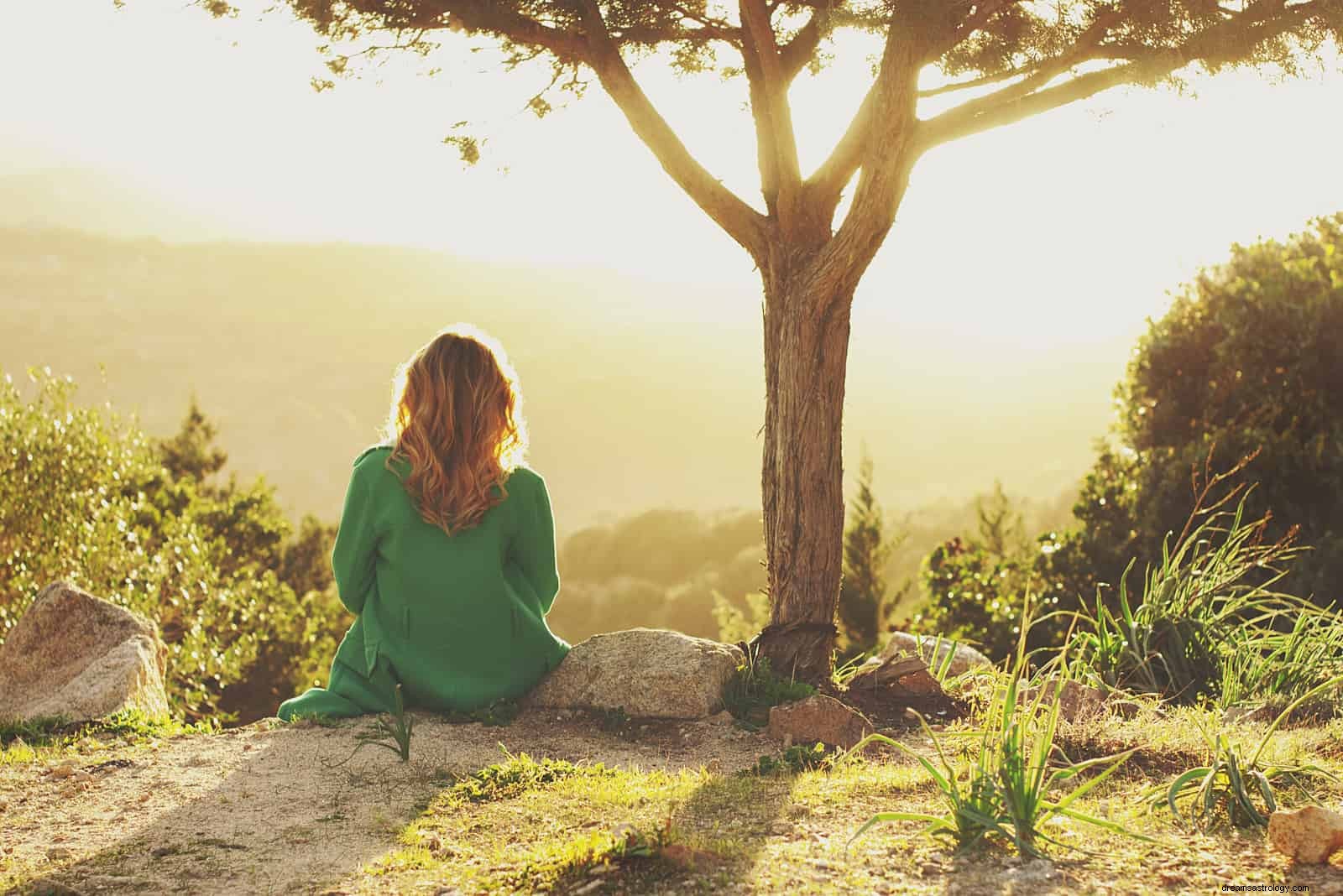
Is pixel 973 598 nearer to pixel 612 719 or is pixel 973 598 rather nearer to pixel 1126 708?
pixel 1126 708

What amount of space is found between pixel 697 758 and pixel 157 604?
24.7ft

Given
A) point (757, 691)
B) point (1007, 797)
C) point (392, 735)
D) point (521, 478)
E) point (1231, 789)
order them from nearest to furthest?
point (1007, 797), point (1231, 789), point (392, 735), point (521, 478), point (757, 691)

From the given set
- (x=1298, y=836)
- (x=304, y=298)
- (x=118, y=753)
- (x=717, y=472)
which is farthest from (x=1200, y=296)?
(x=304, y=298)

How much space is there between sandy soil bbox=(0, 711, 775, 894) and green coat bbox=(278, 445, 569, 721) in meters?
0.21

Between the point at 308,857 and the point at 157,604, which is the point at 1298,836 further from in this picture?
the point at 157,604

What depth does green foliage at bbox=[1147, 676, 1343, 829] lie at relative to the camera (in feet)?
10.7

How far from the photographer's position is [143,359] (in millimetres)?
63969

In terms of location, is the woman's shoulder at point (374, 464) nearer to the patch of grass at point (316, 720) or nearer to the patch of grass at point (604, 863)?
the patch of grass at point (316, 720)

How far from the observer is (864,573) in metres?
12.4

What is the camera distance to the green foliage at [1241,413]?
8.46 m

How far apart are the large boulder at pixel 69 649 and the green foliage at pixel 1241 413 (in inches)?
279

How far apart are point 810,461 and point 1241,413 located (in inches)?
189

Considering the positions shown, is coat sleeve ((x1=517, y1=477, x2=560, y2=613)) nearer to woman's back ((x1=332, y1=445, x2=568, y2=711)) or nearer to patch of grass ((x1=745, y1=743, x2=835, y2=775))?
woman's back ((x1=332, y1=445, x2=568, y2=711))

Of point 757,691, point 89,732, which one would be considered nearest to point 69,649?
point 89,732
